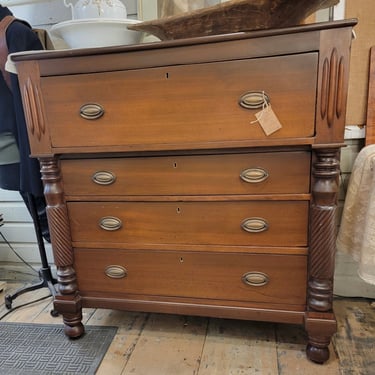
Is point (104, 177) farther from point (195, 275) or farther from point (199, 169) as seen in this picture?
point (195, 275)

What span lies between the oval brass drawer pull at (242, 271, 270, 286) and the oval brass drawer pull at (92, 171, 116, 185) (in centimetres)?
57

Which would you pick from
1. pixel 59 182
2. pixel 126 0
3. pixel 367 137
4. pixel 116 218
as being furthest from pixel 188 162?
pixel 126 0

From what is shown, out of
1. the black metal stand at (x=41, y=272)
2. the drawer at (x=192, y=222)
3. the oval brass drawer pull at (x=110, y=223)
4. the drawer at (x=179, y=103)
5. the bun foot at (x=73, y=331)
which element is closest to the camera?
the drawer at (x=179, y=103)

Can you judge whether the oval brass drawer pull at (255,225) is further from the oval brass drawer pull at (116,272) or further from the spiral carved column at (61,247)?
the spiral carved column at (61,247)

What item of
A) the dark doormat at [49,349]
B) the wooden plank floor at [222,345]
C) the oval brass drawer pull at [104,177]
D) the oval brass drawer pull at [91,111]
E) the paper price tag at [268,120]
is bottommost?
the dark doormat at [49,349]

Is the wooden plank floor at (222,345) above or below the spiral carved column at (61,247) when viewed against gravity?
below

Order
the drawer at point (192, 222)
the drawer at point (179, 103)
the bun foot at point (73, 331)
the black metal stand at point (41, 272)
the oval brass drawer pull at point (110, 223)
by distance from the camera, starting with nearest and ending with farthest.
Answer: the drawer at point (179, 103), the drawer at point (192, 222), the oval brass drawer pull at point (110, 223), the bun foot at point (73, 331), the black metal stand at point (41, 272)

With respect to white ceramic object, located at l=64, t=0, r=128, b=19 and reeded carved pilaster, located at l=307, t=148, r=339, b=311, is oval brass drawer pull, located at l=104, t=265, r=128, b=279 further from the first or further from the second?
white ceramic object, located at l=64, t=0, r=128, b=19

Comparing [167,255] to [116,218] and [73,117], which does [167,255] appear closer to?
[116,218]

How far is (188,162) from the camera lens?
1.05 m

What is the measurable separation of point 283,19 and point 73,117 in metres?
0.74

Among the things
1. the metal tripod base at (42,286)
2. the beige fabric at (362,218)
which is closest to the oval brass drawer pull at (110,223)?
the metal tripod base at (42,286)

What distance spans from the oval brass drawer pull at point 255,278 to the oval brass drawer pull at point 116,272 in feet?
1.46

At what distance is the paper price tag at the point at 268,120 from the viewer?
94cm
